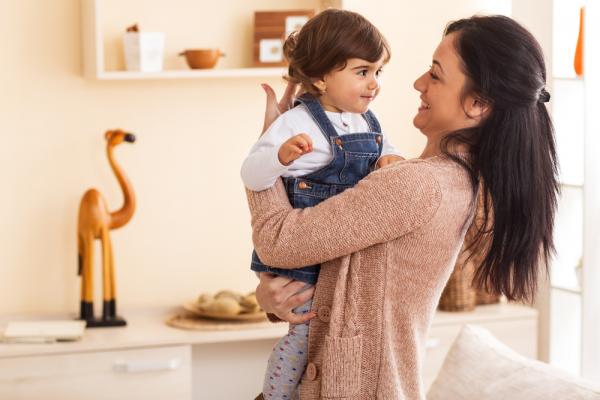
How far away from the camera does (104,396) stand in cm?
292

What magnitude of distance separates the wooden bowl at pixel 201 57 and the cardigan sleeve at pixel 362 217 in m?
1.55

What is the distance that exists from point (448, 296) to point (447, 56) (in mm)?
1742

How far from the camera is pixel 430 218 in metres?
1.67

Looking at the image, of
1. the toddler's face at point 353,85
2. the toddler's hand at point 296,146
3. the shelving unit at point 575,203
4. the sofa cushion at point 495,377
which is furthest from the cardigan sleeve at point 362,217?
→ the shelving unit at point 575,203

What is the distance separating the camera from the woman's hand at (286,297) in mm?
1815

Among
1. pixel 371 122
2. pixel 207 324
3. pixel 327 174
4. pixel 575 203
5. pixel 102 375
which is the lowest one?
pixel 102 375

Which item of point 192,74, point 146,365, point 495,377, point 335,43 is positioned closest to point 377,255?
point 335,43

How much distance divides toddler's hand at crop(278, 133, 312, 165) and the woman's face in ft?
0.88

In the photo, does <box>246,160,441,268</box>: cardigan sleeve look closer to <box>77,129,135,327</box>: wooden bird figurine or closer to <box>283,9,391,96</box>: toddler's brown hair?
<box>283,9,391,96</box>: toddler's brown hair

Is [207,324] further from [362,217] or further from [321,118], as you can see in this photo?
[362,217]

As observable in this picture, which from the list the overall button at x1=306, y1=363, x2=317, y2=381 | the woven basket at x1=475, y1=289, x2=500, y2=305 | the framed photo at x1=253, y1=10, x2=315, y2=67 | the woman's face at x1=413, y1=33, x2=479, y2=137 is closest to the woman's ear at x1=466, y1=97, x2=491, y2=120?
the woman's face at x1=413, y1=33, x2=479, y2=137

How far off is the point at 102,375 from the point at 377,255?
4.82 ft

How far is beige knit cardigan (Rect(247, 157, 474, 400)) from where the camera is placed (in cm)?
167

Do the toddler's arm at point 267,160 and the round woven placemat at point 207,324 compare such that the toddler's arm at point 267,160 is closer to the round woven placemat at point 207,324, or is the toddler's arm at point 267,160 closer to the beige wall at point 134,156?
the round woven placemat at point 207,324
